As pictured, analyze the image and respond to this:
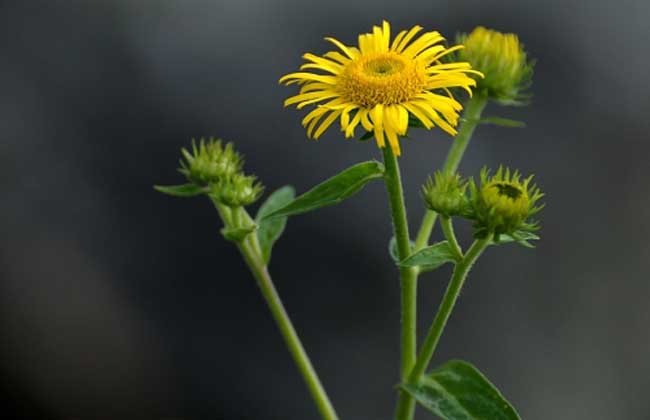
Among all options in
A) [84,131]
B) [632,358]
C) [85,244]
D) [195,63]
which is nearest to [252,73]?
[195,63]

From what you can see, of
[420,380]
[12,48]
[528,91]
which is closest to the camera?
[420,380]

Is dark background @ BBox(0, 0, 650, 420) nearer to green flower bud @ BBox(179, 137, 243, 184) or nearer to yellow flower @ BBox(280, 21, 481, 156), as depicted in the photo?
green flower bud @ BBox(179, 137, 243, 184)

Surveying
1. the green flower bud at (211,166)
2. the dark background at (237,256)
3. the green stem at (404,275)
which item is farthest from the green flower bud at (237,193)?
the dark background at (237,256)

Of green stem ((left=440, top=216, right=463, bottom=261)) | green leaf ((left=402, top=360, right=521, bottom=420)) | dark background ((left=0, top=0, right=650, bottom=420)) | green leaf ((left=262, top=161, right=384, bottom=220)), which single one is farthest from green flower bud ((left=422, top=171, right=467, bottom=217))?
dark background ((left=0, top=0, right=650, bottom=420))

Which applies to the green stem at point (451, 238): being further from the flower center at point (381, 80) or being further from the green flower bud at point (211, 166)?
the green flower bud at point (211, 166)

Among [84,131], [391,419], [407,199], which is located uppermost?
[84,131]

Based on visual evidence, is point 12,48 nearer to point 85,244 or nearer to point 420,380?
point 85,244
